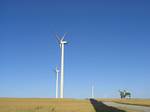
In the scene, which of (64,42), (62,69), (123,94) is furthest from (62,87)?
(123,94)

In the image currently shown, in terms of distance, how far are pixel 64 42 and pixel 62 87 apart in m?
10.4

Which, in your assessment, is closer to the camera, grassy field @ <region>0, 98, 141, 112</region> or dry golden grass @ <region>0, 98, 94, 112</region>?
dry golden grass @ <region>0, 98, 94, 112</region>

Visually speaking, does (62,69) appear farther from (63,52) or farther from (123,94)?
(123,94)

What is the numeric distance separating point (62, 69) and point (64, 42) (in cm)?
843

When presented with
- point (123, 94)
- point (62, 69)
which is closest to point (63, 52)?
point (62, 69)

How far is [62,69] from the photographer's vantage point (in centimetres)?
5347

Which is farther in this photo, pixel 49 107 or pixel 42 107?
pixel 49 107

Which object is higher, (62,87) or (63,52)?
(63,52)

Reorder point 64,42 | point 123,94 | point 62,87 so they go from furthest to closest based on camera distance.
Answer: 1. point 123,94
2. point 64,42
3. point 62,87

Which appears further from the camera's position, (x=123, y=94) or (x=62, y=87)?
(x=123, y=94)

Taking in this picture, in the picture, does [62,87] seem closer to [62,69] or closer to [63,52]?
[62,69]

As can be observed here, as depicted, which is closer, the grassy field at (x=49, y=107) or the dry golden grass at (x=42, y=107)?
the dry golden grass at (x=42, y=107)

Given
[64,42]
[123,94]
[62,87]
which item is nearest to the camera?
[62,87]

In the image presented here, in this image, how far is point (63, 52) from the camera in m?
56.4
